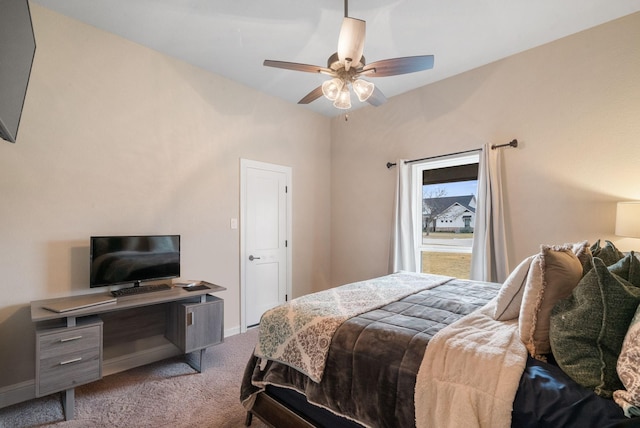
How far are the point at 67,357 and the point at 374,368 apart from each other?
80.7 inches

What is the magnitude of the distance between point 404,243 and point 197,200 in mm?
2500

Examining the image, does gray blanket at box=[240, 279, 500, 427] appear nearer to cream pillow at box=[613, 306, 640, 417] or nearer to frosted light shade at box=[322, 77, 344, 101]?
cream pillow at box=[613, 306, 640, 417]

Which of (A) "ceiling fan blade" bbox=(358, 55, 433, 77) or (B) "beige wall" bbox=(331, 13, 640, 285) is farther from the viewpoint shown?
(B) "beige wall" bbox=(331, 13, 640, 285)

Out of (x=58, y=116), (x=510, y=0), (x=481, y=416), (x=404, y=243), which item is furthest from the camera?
(x=404, y=243)

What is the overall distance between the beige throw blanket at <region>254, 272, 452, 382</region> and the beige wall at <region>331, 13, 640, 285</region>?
168 centimetres

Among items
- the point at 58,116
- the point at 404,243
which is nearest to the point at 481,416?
the point at 404,243

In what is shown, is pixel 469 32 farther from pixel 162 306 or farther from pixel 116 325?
pixel 116 325

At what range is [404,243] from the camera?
3.70m

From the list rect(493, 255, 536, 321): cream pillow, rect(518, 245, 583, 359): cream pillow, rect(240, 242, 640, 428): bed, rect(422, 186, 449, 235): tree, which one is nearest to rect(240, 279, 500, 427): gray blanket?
rect(240, 242, 640, 428): bed

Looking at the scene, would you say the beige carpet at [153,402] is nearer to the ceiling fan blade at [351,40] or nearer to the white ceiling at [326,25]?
the ceiling fan blade at [351,40]

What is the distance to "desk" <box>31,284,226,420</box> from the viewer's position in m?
1.93

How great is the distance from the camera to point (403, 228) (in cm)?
370

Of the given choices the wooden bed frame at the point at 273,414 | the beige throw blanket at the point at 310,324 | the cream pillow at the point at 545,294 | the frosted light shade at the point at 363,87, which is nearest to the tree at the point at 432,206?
the beige throw blanket at the point at 310,324

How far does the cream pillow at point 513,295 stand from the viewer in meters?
1.45
